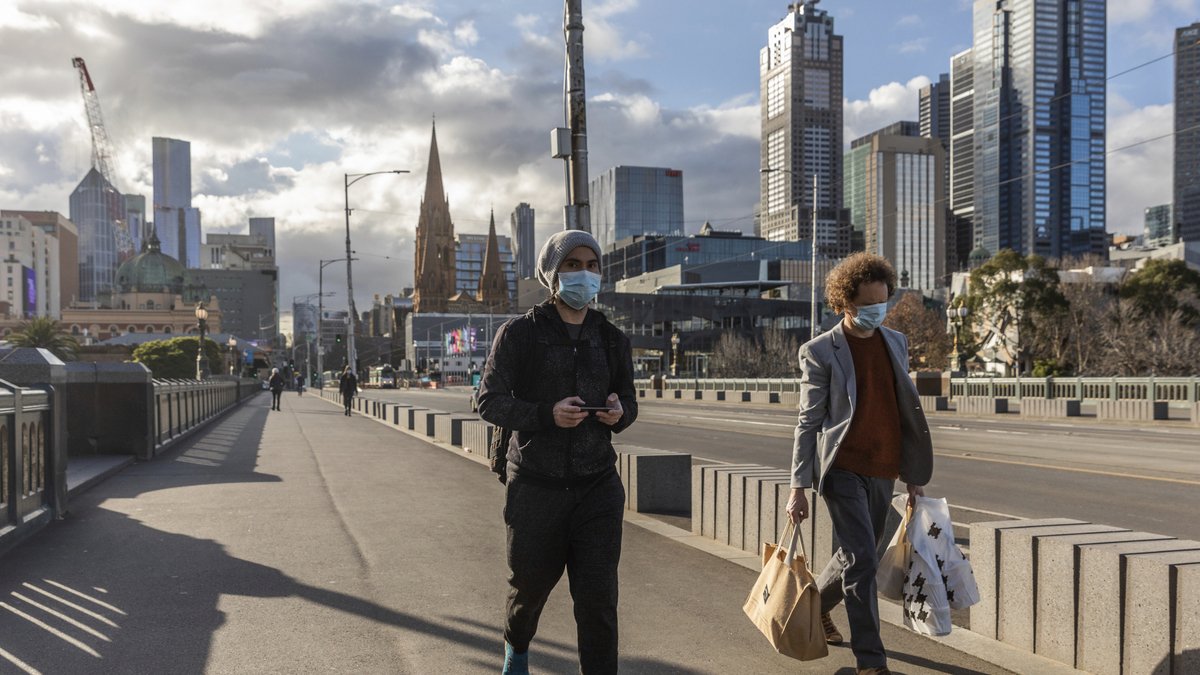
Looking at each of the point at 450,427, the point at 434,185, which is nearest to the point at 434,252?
the point at 434,185

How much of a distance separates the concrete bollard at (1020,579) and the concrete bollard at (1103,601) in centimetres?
29

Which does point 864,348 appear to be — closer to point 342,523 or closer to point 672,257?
point 342,523

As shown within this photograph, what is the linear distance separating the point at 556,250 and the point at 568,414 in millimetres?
765

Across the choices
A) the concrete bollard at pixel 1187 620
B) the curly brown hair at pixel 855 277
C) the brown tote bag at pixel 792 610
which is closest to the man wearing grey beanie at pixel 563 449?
the brown tote bag at pixel 792 610

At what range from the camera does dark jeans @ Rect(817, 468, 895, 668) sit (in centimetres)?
454

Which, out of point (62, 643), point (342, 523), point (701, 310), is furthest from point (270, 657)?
point (701, 310)

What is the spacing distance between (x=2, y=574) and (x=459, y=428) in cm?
1281

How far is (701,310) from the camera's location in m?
122

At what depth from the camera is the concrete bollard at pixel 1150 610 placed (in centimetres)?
422

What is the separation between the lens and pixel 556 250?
14.0ft

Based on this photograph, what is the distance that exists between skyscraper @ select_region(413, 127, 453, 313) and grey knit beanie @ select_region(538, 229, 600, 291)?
169793 millimetres

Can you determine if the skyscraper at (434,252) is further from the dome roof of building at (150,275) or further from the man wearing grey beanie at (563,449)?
the man wearing grey beanie at (563,449)

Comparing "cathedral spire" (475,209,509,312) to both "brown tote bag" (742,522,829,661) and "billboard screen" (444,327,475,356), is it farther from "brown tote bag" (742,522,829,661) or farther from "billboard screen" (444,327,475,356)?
"brown tote bag" (742,522,829,661)

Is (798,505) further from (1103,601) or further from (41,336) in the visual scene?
(41,336)
